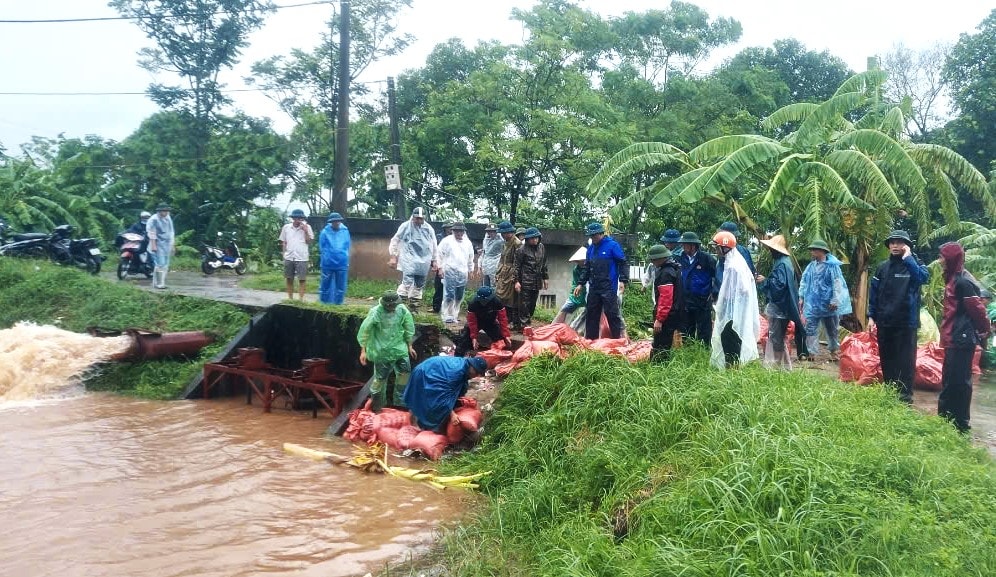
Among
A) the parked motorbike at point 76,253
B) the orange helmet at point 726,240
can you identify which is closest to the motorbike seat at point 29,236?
the parked motorbike at point 76,253

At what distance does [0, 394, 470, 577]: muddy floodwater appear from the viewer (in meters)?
5.84

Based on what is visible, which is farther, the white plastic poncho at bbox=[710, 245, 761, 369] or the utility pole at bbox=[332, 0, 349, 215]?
the utility pole at bbox=[332, 0, 349, 215]

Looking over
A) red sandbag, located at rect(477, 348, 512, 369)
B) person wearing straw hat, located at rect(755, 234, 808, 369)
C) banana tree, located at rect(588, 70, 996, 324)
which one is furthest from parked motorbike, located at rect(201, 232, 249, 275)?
person wearing straw hat, located at rect(755, 234, 808, 369)

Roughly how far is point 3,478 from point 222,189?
61.9ft

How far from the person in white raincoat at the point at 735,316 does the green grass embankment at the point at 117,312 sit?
8.18 meters

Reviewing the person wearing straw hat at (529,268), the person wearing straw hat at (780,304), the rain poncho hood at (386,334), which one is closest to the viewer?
the person wearing straw hat at (780,304)

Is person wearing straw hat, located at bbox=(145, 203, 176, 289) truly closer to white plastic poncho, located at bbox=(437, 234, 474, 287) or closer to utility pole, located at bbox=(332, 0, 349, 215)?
utility pole, located at bbox=(332, 0, 349, 215)

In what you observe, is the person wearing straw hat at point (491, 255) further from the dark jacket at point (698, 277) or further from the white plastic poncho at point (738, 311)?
the white plastic poncho at point (738, 311)

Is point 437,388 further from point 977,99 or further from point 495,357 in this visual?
point 977,99

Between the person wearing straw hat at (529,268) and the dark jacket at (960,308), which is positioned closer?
the dark jacket at (960,308)

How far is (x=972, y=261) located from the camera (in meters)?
14.3

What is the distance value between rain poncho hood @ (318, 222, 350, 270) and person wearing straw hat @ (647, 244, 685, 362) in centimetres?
590

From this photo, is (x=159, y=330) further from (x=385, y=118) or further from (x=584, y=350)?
(x=385, y=118)

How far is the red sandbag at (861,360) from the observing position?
29.7 ft
